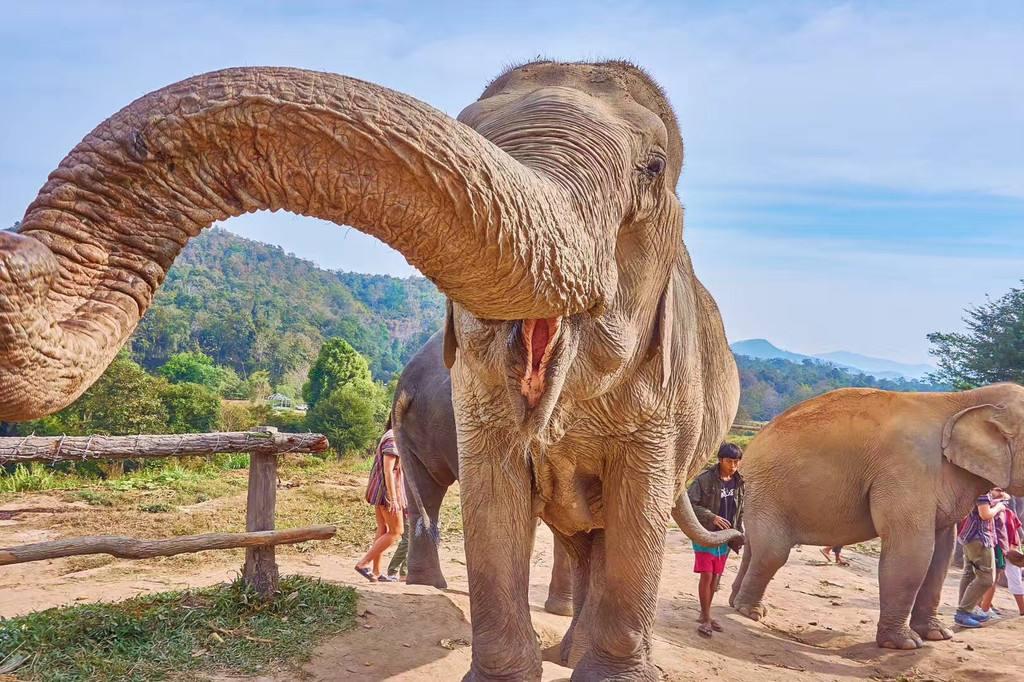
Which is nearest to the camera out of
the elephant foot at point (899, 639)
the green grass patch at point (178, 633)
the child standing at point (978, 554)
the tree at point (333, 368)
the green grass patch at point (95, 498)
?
the green grass patch at point (178, 633)

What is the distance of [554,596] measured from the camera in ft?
23.1

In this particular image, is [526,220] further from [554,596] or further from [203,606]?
[554,596]

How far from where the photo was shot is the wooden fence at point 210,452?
17.2ft

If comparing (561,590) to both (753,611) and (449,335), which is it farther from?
(449,335)

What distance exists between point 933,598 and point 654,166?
7.03 meters

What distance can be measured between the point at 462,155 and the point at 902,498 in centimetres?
764

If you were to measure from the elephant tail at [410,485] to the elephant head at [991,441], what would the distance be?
4.91m

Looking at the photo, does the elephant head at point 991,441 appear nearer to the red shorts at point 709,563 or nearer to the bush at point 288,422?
the red shorts at point 709,563

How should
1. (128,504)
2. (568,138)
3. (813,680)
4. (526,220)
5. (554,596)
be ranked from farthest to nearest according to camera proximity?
(128,504) < (554,596) < (813,680) < (568,138) < (526,220)

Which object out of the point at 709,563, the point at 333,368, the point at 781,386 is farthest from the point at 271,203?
the point at 781,386

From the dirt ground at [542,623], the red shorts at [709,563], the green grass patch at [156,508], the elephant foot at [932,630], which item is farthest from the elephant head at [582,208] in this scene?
the green grass patch at [156,508]

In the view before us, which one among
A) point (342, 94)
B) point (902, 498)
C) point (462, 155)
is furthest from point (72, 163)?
point (902, 498)

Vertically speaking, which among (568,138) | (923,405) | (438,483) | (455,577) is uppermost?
(568,138)

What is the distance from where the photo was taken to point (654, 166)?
9.66 feet
